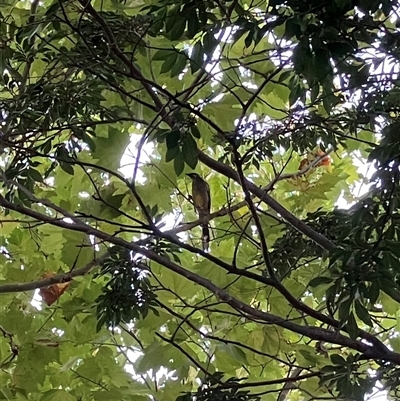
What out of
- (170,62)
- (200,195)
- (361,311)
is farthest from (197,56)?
(200,195)

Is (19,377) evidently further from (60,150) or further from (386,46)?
(386,46)

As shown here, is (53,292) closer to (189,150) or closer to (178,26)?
(189,150)

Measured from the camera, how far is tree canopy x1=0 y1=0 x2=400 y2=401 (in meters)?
0.85

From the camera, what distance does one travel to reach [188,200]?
1411 millimetres

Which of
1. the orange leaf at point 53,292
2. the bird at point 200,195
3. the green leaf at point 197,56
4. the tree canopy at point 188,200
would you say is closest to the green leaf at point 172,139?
the tree canopy at point 188,200

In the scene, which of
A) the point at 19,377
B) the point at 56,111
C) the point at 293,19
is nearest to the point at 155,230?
the point at 56,111

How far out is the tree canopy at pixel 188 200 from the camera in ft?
2.78

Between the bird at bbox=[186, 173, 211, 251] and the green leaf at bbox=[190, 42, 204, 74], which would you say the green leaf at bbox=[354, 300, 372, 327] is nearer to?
the green leaf at bbox=[190, 42, 204, 74]

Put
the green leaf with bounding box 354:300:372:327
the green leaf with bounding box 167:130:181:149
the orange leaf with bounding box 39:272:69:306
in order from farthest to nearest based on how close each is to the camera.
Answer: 1. the orange leaf with bounding box 39:272:69:306
2. the green leaf with bounding box 167:130:181:149
3. the green leaf with bounding box 354:300:372:327

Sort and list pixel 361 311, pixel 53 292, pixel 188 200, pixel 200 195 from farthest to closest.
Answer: pixel 200 195, pixel 53 292, pixel 188 200, pixel 361 311

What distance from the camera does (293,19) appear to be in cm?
77

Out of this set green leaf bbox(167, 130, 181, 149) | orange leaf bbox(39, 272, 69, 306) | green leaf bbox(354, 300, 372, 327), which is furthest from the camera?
orange leaf bbox(39, 272, 69, 306)

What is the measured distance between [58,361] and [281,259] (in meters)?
0.69

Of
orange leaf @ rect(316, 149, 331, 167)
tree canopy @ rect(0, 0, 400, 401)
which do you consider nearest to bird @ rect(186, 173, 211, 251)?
tree canopy @ rect(0, 0, 400, 401)
